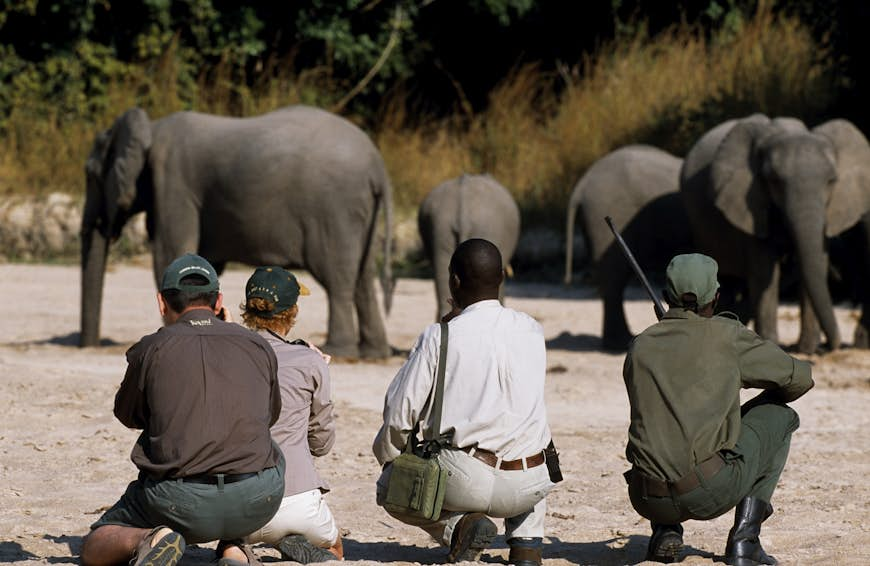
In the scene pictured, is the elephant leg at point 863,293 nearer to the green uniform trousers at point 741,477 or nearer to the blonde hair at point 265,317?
the green uniform trousers at point 741,477

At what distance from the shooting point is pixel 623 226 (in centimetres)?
1503

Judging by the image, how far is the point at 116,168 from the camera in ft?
45.3

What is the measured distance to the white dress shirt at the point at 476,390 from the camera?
5844mm

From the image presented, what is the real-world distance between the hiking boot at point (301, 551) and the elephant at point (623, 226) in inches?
360

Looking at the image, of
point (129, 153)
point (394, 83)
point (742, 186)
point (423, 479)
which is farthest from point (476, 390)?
point (394, 83)

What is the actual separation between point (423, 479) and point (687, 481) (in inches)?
37.0

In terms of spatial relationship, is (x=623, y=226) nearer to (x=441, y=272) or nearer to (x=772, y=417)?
(x=441, y=272)

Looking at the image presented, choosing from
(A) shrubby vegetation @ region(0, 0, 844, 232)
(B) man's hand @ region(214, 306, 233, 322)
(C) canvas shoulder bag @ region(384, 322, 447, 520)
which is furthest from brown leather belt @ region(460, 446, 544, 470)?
(A) shrubby vegetation @ region(0, 0, 844, 232)

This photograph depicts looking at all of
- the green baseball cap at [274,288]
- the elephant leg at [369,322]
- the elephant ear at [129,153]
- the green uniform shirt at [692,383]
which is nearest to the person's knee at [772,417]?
the green uniform shirt at [692,383]

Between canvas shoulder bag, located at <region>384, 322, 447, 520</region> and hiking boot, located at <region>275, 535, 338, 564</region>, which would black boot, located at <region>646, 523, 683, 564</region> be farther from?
hiking boot, located at <region>275, 535, 338, 564</region>

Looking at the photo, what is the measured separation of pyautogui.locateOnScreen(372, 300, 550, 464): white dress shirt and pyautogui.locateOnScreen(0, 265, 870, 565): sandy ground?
0.65m

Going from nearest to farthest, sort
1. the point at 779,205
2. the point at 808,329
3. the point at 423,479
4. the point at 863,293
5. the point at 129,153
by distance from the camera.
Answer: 1. the point at 423,479
2. the point at 129,153
3. the point at 779,205
4. the point at 808,329
5. the point at 863,293

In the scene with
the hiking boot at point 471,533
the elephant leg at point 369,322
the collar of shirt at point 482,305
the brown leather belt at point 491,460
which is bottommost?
the elephant leg at point 369,322

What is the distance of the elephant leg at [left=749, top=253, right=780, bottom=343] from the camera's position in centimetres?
1404
